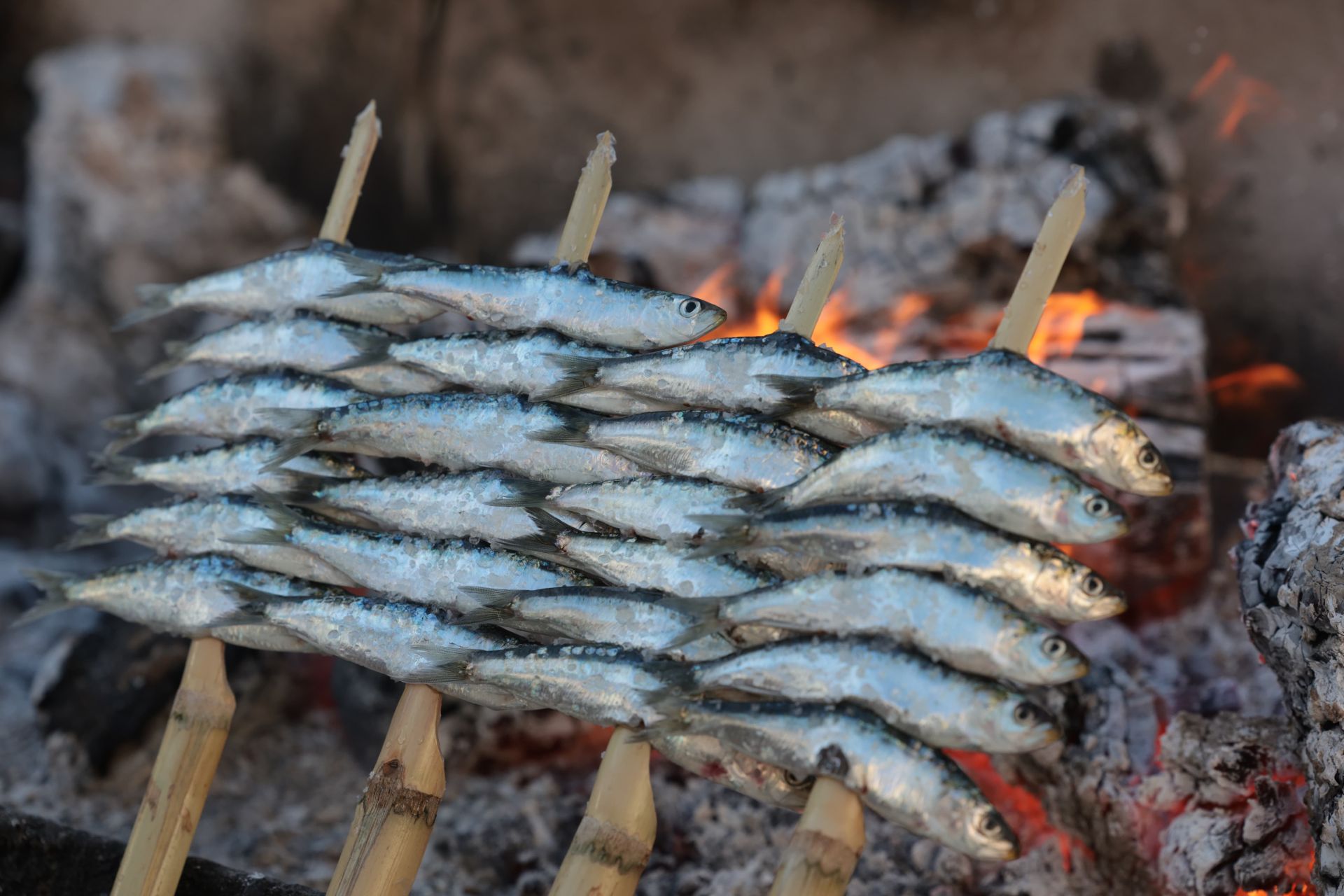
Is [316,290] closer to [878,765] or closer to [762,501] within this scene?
[762,501]

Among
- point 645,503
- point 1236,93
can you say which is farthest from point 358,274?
point 1236,93

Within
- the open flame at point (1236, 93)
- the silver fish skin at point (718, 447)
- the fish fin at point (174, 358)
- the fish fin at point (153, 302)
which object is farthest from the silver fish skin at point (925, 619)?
the open flame at point (1236, 93)

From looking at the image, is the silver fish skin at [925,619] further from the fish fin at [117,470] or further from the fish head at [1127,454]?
the fish fin at [117,470]

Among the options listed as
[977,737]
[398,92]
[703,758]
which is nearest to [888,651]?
[977,737]

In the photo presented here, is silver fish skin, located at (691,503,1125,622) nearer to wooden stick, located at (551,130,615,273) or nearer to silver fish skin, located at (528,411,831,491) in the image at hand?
silver fish skin, located at (528,411,831,491)

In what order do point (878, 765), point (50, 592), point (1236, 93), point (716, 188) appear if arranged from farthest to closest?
1. point (716, 188)
2. point (1236, 93)
3. point (50, 592)
4. point (878, 765)

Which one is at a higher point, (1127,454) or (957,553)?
(1127,454)

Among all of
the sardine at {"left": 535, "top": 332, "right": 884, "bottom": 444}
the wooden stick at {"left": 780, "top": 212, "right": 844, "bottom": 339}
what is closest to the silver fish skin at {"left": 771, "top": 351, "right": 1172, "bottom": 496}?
the sardine at {"left": 535, "top": 332, "right": 884, "bottom": 444}
